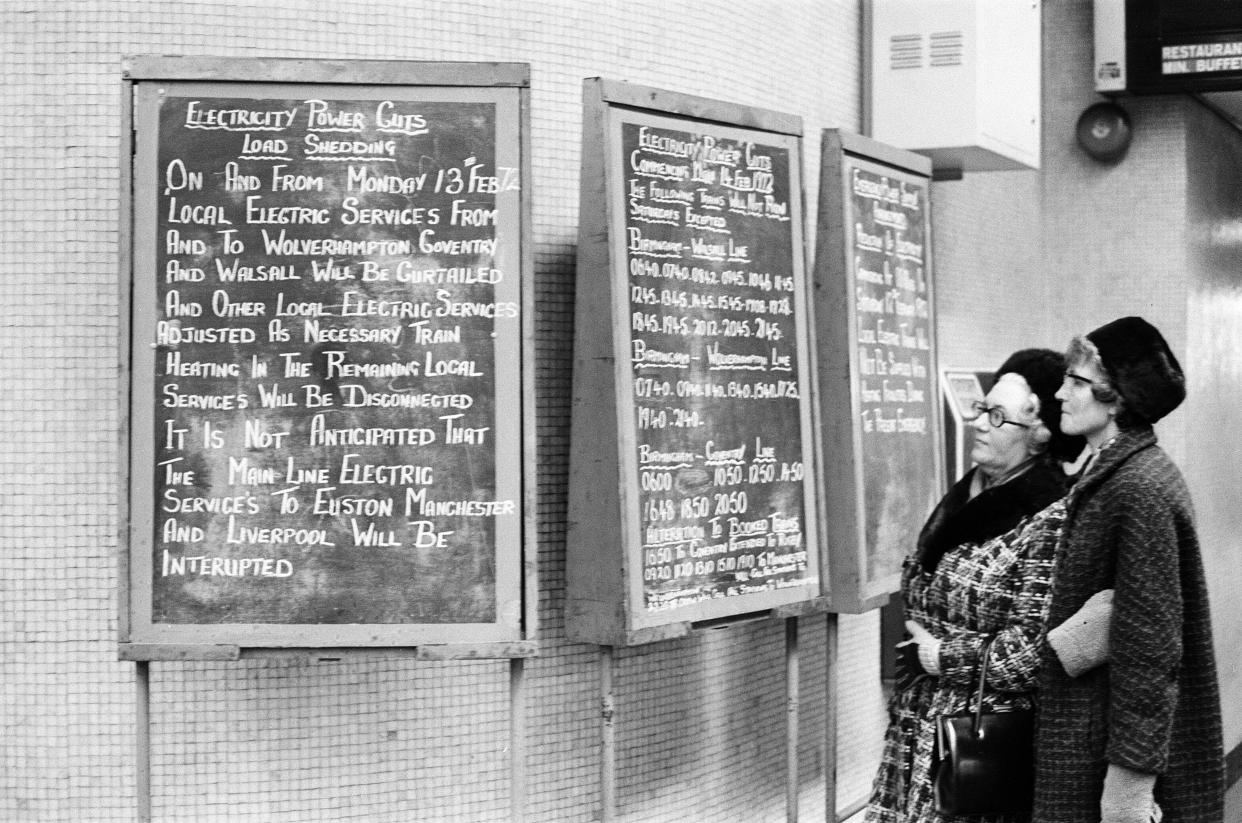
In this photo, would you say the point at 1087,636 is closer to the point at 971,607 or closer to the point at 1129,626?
the point at 1129,626

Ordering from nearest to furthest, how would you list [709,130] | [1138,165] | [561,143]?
[709,130], [561,143], [1138,165]

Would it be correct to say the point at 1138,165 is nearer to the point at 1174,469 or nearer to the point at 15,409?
the point at 1174,469

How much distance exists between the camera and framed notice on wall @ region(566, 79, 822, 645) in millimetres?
3557

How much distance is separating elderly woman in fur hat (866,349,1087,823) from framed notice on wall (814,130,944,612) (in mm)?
783

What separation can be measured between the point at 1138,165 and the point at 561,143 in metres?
3.89

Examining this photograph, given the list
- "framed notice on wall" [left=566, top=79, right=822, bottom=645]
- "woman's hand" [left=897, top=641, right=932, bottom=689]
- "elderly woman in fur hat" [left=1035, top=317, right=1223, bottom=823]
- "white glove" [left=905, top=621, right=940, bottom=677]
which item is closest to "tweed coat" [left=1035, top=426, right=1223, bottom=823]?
"elderly woman in fur hat" [left=1035, top=317, right=1223, bottom=823]

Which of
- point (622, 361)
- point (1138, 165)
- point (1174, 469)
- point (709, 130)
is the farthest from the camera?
point (1138, 165)

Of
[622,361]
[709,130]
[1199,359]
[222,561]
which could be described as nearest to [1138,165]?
[1199,359]

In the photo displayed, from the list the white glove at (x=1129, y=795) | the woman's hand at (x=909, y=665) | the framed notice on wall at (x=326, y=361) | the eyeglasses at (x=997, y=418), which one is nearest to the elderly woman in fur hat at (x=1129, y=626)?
the white glove at (x=1129, y=795)

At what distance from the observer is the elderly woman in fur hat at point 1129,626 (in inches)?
109

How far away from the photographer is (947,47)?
17.5ft

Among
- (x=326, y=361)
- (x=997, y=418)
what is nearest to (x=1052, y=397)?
(x=997, y=418)

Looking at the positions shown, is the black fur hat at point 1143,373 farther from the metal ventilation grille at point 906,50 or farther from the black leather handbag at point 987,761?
the metal ventilation grille at point 906,50

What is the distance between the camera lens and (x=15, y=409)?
12.0 feet
